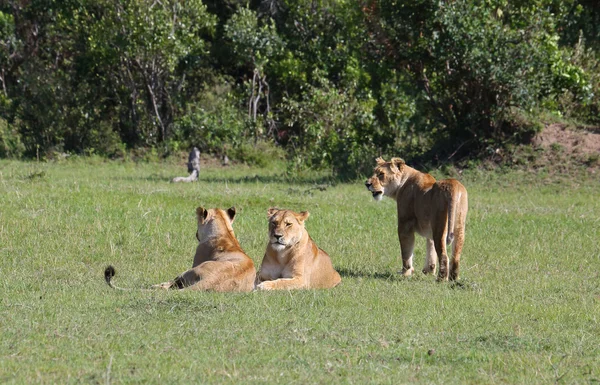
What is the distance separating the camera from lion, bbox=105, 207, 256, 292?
8.94 metres

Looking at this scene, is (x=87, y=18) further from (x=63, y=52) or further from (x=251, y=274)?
(x=251, y=274)

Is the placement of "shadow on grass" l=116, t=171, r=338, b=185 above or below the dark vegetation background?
below

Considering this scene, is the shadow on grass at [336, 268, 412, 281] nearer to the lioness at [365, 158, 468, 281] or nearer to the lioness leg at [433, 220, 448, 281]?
the lioness at [365, 158, 468, 281]

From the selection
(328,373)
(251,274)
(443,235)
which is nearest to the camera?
(328,373)

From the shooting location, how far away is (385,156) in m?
22.0

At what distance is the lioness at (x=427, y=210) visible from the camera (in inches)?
403

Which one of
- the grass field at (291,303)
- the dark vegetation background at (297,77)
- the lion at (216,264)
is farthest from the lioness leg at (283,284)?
the dark vegetation background at (297,77)

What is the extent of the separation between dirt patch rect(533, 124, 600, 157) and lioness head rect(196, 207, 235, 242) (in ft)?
41.0

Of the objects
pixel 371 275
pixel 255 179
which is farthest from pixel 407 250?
pixel 255 179

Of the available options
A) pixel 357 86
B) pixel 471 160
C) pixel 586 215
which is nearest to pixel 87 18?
pixel 357 86

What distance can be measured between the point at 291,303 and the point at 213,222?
1527 millimetres

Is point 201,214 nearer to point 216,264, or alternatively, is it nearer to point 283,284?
point 216,264

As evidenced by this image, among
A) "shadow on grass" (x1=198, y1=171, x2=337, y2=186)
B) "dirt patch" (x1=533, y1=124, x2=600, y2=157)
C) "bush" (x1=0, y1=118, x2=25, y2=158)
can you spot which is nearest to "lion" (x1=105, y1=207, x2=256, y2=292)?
"shadow on grass" (x1=198, y1=171, x2=337, y2=186)

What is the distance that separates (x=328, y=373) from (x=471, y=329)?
1.91 m
